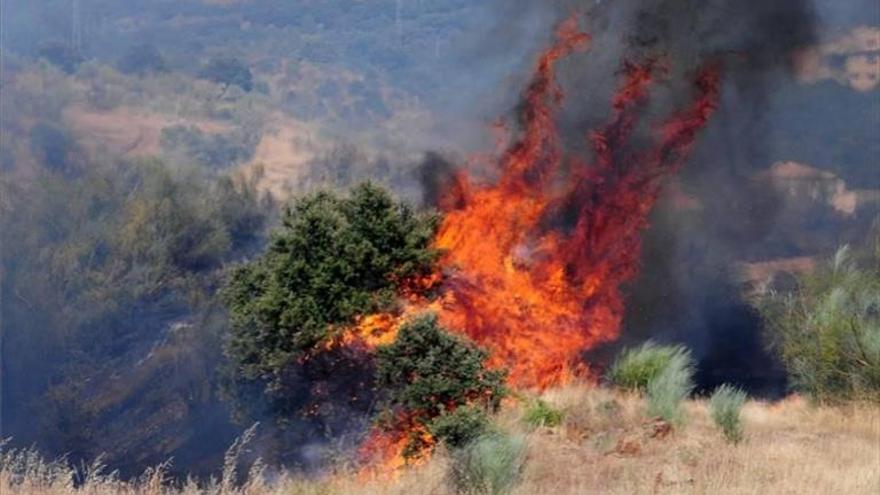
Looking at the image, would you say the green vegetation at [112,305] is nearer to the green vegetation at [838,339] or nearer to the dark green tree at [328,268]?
the dark green tree at [328,268]

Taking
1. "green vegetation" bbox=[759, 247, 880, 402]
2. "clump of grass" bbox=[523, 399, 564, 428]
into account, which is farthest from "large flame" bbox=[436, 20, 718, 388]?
"green vegetation" bbox=[759, 247, 880, 402]

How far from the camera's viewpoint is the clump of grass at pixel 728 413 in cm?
1367

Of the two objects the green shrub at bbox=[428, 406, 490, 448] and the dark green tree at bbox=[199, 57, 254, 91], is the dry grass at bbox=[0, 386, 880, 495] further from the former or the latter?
the dark green tree at bbox=[199, 57, 254, 91]

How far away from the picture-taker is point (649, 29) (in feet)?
74.4

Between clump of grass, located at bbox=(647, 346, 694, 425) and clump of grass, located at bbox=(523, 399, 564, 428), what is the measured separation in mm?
1247

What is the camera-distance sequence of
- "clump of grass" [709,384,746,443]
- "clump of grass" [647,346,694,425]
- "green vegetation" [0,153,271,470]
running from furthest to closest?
"green vegetation" [0,153,271,470]
"clump of grass" [647,346,694,425]
"clump of grass" [709,384,746,443]

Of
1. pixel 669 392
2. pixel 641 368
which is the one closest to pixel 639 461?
pixel 669 392

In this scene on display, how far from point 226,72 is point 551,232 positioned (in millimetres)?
16691

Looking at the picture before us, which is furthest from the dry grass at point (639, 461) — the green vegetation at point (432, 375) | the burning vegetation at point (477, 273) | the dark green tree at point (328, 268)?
the dark green tree at point (328, 268)

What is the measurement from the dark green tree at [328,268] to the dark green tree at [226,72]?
18.8 meters

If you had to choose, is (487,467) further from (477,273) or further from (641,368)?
(477,273)

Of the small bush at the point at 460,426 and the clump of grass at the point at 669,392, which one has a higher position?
the small bush at the point at 460,426

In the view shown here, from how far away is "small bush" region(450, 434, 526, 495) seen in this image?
10.4 m

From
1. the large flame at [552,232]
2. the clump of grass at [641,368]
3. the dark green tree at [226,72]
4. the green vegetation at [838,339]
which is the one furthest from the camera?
the dark green tree at [226,72]
